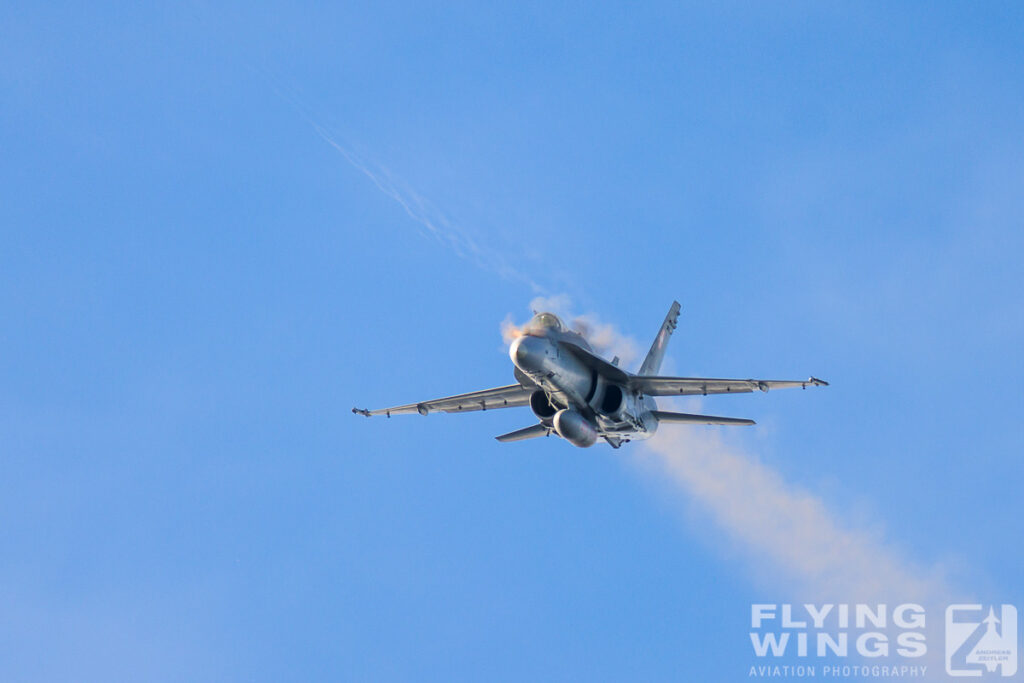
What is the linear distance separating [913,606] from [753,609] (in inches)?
245

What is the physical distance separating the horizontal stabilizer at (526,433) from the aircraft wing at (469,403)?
1250 mm

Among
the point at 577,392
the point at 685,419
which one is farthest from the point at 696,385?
the point at 577,392

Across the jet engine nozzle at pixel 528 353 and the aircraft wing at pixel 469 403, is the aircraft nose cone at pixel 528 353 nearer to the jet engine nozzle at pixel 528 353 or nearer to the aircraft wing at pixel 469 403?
the jet engine nozzle at pixel 528 353

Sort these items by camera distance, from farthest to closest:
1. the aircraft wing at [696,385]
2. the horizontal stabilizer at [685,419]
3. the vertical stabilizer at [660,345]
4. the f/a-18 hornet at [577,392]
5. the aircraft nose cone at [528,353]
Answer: the vertical stabilizer at [660,345], the horizontal stabilizer at [685,419], the aircraft wing at [696,385], the f/a-18 hornet at [577,392], the aircraft nose cone at [528,353]

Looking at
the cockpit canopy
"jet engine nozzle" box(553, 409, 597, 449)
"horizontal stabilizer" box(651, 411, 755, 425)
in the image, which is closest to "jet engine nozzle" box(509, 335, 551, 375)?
the cockpit canopy

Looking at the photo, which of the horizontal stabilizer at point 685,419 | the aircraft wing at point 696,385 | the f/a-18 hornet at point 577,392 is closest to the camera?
the f/a-18 hornet at point 577,392

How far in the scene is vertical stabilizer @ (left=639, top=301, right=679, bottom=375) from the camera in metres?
53.4

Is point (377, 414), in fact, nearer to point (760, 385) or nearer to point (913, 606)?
point (760, 385)

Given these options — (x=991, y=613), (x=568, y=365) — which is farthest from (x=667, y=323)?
(x=991, y=613)

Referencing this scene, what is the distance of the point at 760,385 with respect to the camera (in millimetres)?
45156

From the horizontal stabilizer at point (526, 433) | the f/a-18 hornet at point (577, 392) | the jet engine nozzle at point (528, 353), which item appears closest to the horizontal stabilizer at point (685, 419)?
the f/a-18 hornet at point (577, 392)

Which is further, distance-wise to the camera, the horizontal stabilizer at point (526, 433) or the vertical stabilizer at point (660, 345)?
the vertical stabilizer at point (660, 345)

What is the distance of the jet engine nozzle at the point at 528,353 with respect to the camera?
137 feet

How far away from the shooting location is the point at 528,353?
41.8 m
